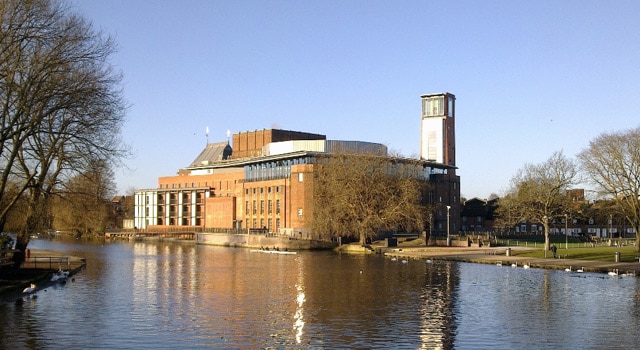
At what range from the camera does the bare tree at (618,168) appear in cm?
7456

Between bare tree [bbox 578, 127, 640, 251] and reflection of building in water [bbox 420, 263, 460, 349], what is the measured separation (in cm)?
2559

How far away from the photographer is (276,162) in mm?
129000

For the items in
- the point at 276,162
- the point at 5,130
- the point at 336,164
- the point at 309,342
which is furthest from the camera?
the point at 276,162

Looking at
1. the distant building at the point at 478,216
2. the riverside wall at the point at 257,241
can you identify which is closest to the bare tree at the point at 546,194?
the riverside wall at the point at 257,241

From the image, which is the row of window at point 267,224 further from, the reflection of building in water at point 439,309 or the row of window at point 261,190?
the reflection of building in water at point 439,309

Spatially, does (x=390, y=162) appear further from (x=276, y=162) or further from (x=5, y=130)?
(x=5, y=130)

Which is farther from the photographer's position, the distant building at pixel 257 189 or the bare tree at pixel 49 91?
the distant building at pixel 257 189

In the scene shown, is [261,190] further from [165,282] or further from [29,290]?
[29,290]

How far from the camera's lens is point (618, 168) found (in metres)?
75.2

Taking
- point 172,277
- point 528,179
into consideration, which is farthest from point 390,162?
point 172,277

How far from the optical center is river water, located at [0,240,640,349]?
28.6 meters

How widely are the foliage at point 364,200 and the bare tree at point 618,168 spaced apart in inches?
1032

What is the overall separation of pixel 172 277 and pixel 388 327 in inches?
1187

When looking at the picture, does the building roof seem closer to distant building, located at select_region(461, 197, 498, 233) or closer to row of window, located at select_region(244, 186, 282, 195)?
row of window, located at select_region(244, 186, 282, 195)
